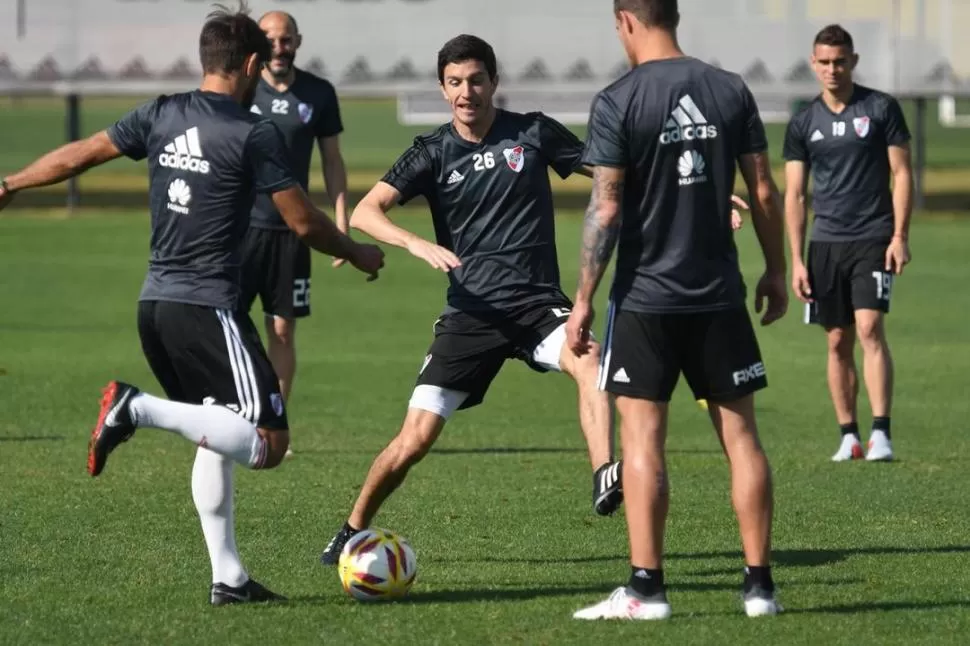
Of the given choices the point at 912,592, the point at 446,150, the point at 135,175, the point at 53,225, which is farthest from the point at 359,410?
the point at 135,175

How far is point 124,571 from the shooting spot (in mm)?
7234

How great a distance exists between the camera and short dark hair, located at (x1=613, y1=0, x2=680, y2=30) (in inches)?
240

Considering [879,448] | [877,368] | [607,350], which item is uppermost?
[607,350]

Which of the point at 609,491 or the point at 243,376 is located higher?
the point at 243,376

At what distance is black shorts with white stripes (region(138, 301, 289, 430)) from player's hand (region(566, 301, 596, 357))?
45.0 inches

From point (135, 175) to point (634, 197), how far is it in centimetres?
4508

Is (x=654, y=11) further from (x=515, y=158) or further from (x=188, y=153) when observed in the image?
(x=188, y=153)

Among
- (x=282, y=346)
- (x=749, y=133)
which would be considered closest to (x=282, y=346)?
(x=282, y=346)

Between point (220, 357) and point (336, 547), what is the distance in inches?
54.7

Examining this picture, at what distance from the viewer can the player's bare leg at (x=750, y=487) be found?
20.4 feet

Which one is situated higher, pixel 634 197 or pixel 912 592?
pixel 634 197

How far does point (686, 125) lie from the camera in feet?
19.9

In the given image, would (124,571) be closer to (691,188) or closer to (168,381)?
(168,381)

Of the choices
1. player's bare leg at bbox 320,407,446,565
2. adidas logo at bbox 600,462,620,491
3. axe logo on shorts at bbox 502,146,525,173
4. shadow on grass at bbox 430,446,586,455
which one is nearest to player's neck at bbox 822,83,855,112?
shadow on grass at bbox 430,446,586,455
